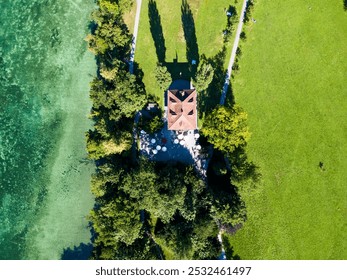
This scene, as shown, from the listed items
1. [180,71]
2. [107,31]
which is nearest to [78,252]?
[180,71]

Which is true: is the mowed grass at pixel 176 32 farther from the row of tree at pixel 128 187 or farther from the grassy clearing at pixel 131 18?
the row of tree at pixel 128 187

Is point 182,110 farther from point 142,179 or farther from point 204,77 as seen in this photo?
point 142,179

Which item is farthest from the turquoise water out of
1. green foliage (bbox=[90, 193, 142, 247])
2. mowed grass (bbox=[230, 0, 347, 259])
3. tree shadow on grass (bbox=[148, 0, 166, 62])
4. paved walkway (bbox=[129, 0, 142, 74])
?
mowed grass (bbox=[230, 0, 347, 259])

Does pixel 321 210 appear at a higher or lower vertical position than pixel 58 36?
lower

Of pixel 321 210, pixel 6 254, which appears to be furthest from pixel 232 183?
pixel 6 254

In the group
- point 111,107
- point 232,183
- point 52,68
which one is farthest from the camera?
point 52,68

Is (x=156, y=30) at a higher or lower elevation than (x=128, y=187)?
higher
